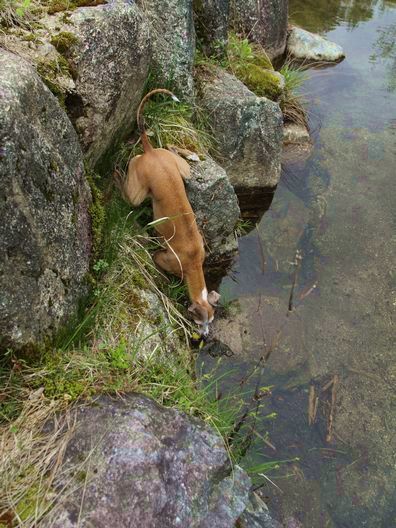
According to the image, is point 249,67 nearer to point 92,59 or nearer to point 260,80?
point 260,80

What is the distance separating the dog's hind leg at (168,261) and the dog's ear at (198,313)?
0.98 ft

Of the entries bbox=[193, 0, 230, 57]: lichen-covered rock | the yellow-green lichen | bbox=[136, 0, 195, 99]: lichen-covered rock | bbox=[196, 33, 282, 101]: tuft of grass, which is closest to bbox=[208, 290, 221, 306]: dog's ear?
bbox=[136, 0, 195, 99]: lichen-covered rock

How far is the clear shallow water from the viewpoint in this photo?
11.5 feet

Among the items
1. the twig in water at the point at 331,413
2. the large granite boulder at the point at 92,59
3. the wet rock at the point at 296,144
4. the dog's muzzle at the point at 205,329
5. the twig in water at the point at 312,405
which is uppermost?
the large granite boulder at the point at 92,59

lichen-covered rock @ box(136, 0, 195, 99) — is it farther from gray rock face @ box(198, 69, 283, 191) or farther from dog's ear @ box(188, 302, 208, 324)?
dog's ear @ box(188, 302, 208, 324)

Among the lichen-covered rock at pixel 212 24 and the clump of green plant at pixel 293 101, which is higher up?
the lichen-covered rock at pixel 212 24

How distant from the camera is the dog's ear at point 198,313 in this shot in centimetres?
417

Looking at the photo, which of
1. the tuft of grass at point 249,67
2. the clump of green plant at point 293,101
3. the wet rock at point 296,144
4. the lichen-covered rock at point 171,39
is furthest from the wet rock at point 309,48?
the lichen-covered rock at point 171,39

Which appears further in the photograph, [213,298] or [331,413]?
[213,298]

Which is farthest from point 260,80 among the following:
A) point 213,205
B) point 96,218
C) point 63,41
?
point 96,218

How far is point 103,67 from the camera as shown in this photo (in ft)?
11.0

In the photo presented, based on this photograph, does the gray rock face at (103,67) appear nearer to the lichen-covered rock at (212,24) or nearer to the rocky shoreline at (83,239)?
the rocky shoreline at (83,239)

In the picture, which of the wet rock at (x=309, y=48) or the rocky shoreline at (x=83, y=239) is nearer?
the rocky shoreline at (x=83, y=239)

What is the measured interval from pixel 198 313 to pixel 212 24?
310cm
